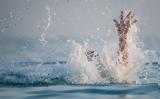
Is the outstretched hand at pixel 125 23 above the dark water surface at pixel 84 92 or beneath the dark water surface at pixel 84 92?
above

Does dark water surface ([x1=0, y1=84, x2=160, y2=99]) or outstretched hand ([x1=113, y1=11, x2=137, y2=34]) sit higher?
outstretched hand ([x1=113, y1=11, x2=137, y2=34])

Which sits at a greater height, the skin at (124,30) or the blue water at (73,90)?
the skin at (124,30)

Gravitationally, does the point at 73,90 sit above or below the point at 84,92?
above

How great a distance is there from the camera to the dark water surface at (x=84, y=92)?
2084 centimetres

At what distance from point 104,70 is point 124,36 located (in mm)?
3073

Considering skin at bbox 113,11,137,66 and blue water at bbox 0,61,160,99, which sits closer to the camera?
blue water at bbox 0,61,160,99

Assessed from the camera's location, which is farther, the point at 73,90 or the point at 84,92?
the point at 73,90

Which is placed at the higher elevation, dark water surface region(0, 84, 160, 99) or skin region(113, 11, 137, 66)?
skin region(113, 11, 137, 66)

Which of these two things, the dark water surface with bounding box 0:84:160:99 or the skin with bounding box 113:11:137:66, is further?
the skin with bounding box 113:11:137:66

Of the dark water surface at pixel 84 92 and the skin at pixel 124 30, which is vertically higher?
the skin at pixel 124 30

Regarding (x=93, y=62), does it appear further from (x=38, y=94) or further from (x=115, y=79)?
(x=38, y=94)

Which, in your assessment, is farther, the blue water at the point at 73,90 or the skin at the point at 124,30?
the skin at the point at 124,30

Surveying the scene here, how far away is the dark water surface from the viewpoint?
2084 cm

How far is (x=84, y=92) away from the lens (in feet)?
72.7
